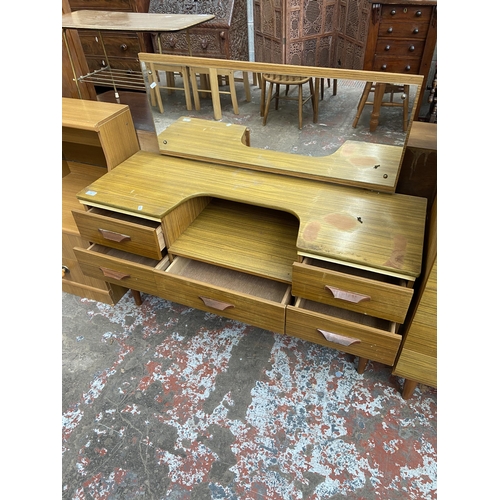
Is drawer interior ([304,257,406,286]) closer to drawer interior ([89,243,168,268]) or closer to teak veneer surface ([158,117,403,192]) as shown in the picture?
teak veneer surface ([158,117,403,192])

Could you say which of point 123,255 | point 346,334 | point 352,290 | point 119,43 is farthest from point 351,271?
point 119,43

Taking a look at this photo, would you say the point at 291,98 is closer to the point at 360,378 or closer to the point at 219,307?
the point at 219,307

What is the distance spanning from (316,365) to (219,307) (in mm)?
474

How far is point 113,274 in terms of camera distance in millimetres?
1502

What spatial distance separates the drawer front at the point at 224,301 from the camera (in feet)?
4.15

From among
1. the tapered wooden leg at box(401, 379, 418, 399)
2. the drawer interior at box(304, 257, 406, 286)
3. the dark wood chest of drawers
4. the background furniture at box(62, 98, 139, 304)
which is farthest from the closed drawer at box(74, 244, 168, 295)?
the dark wood chest of drawers

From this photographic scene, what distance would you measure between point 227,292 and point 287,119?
27.7 inches

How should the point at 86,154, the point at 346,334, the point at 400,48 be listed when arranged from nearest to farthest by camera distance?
the point at 346,334 → the point at 86,154 → the point at 400,48

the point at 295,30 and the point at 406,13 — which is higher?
the point at 406,13

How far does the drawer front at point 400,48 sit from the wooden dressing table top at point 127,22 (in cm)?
101

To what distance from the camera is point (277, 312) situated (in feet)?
4.10

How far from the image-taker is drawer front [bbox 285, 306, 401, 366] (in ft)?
3.76

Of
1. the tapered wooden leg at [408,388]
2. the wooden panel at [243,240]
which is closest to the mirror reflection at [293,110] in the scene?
the wooden panel at [243,240]

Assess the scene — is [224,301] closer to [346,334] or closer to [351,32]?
[346,334]
